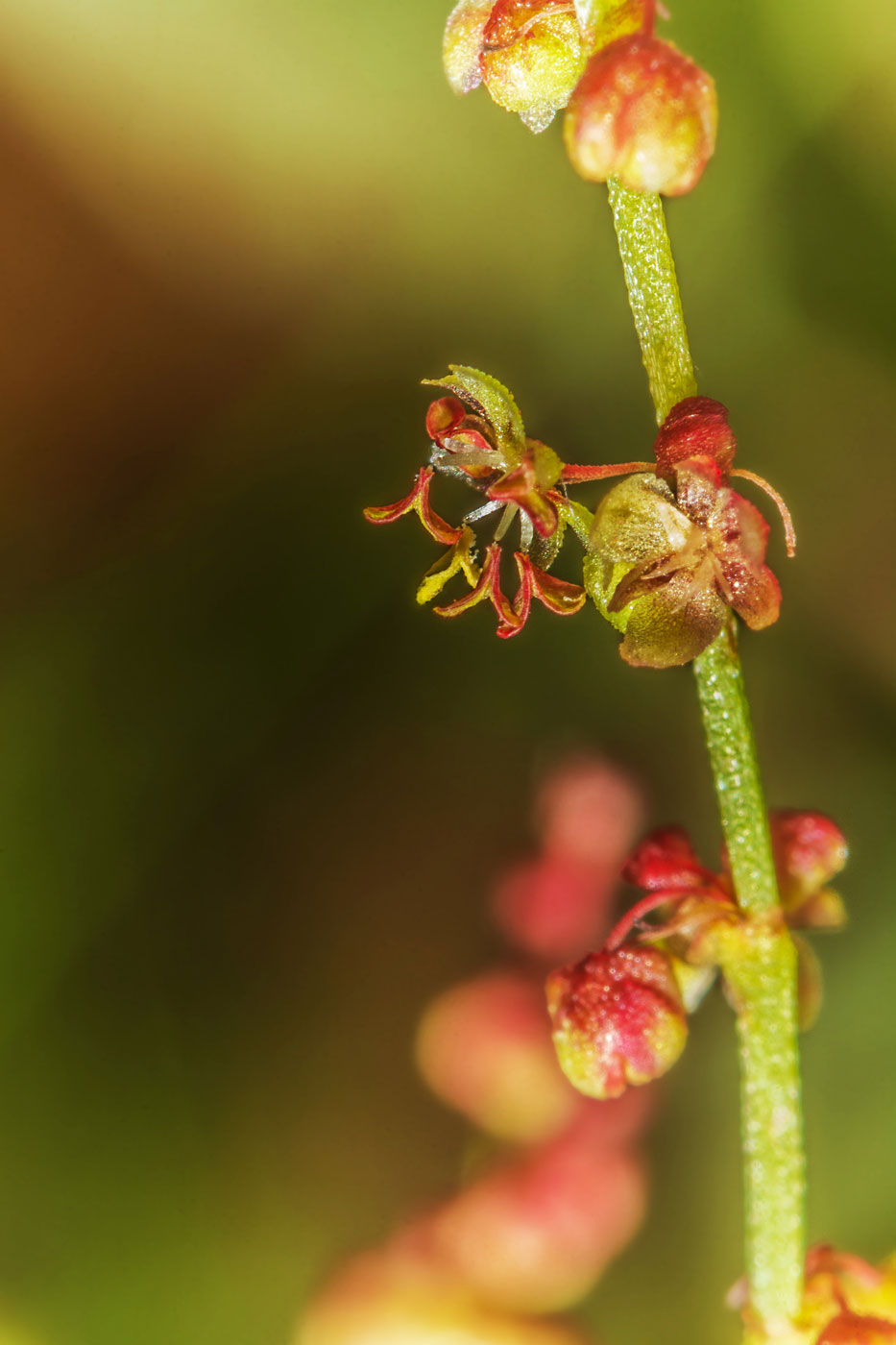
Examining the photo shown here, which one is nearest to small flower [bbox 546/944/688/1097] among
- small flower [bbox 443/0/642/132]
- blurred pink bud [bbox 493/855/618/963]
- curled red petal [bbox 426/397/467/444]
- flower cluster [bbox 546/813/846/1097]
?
flower cluster [bbox 546/813/846/1097]

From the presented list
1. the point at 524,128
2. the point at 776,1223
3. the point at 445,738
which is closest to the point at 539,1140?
the point at 445,738

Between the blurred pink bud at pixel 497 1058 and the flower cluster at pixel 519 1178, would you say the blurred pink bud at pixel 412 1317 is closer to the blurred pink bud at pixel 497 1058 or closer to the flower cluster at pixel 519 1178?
the flower cluster at pixel 519 1178

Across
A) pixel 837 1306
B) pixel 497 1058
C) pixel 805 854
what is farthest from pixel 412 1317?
pixel 805 854

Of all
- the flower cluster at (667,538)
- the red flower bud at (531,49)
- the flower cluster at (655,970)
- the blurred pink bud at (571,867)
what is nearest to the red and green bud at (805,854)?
the flower cluster at (655,970)

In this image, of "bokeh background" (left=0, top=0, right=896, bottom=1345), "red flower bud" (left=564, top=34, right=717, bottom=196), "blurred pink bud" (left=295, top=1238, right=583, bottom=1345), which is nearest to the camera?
Answer: "red flower bud" (left=564, top=34, right=717, bottom=196)

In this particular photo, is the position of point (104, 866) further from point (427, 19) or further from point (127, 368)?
point (427, 19)

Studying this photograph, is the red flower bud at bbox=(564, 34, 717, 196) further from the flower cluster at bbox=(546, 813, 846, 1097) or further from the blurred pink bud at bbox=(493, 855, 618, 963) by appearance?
the blurred pink bud at bbox=(493, 855, 618, 963)
